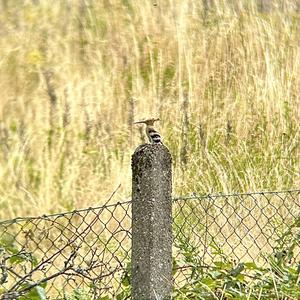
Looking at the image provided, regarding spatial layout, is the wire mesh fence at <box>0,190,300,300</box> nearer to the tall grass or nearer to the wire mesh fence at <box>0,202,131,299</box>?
the wire mesh fence at <box>0,202,131,299</box>

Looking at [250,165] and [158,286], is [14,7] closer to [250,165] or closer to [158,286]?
[250,165]

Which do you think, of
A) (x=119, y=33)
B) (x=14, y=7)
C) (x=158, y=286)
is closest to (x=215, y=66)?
(x=119, y=33)

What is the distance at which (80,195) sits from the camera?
5797mm

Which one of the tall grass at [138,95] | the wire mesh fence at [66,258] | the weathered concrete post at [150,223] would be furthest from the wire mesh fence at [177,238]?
the weathered concrete post at [150,223]

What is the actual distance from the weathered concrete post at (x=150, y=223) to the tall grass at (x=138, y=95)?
278 cm

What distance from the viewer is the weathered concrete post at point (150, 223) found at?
9.39 feet

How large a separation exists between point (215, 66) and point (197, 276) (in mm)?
4489

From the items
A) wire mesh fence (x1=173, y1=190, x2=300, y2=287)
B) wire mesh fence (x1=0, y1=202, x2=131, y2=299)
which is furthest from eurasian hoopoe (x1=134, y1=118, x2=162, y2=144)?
wire mesh fence (x1=173, y1=190, x2=300, y2=287)

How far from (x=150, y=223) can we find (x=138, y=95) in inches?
167

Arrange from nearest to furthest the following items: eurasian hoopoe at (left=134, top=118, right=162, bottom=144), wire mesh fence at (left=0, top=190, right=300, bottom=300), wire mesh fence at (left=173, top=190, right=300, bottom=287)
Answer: eurasian hoopoe at (left=134, top=118, right=162, bottom=144), wire mesh fence at (left=0, top=190, right=300, bottom=300), wire mesh fence at (left=173, top=190, right=300, bottom=287)

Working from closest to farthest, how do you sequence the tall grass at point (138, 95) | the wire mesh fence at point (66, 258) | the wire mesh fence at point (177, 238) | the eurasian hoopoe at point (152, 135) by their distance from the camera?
→ the wire mesh fence at point (66, 258) → the eurasian hoopoe at point (152, 135) → the wire mesh fence at point (177, 238) → the tall grass at point (138, 95)

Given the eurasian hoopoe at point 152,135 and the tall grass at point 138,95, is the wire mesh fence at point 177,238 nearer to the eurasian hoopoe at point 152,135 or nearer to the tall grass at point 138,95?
the tall grass at point 138,95

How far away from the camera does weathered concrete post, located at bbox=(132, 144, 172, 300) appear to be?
113 inches

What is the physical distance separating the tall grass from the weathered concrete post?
9.13 feet
